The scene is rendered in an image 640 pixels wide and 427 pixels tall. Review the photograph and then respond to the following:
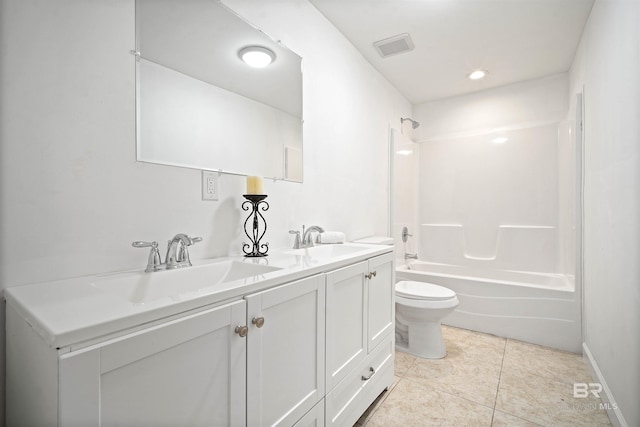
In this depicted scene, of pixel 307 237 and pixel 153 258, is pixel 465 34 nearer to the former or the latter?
pixel 307 237

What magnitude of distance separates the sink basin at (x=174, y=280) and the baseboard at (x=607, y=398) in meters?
1.77

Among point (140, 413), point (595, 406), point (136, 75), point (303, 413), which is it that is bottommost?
point (595, 406)

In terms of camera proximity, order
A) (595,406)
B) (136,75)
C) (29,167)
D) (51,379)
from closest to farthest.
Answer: (51,379) → (29,167) → (136,75) → (595,406)

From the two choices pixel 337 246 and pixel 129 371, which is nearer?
pixel 129 371

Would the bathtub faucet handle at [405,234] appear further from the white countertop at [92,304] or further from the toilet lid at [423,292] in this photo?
the white countertop at [92,304]

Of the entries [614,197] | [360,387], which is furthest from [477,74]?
[360,387]

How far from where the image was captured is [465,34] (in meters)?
2.23

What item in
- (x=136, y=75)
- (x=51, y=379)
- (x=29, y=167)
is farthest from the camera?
(x=136, y=75)

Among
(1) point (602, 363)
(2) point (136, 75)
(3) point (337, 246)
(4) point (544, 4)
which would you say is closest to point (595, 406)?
(1) point (602, 363)

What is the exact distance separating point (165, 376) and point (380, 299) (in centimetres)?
118

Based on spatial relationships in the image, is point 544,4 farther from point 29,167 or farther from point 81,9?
point 29,167

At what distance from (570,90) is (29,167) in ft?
12.3

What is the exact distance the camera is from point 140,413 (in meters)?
0.62

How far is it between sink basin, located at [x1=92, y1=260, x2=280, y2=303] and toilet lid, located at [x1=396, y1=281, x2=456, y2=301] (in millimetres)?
1479
